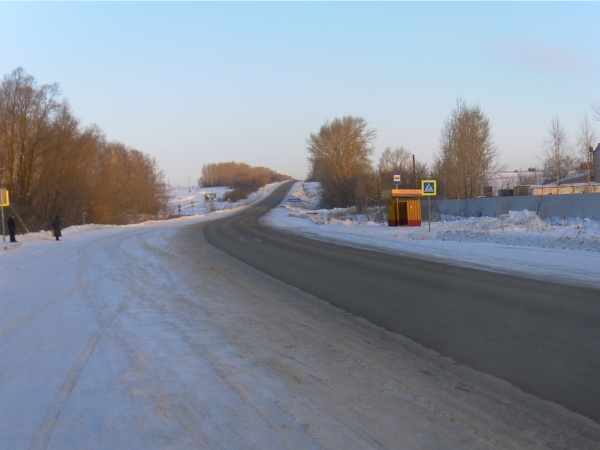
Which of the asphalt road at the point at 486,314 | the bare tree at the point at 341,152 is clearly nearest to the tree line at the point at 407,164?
the bare tree at the point at 341,152

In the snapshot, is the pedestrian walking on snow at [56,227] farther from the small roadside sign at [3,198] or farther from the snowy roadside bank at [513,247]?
the snowy roadside bank at [513,247]

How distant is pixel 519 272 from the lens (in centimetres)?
1378

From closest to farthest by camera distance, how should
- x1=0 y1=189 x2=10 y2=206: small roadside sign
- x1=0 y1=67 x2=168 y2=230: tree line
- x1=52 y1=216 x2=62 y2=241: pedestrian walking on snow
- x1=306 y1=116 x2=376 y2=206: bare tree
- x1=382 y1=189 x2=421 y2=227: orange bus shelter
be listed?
x1=0 y1=189 x2=10 y2=206: small roadside sign < x1=52 y1=216 x2=62 y2=241: pedestrian walking on snow < x1=382 y1=189 x2=421 y2=227: orange bus shelter < x1=0 y1=67 x2=168 y2=230: tree line < x1=306 y1=116 x2=376 y2=206: bare tree

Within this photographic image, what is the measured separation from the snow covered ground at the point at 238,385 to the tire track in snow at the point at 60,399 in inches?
0.7

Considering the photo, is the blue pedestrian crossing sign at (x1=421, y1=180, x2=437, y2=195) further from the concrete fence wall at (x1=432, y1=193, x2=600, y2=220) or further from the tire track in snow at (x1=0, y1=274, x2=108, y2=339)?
the tire track in snow at (x1=0, y1=274, x2=108, y2=339)

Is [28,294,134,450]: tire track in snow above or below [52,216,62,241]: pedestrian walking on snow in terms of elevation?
below

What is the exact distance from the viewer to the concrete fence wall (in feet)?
109

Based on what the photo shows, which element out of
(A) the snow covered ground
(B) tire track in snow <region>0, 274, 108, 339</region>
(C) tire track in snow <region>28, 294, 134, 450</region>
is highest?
(B) tire track in snow <region>0, 274, 108, 339</region>

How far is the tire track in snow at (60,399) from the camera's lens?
430 centimetres

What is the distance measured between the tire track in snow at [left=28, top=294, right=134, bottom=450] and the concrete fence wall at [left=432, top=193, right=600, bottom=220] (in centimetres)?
3331

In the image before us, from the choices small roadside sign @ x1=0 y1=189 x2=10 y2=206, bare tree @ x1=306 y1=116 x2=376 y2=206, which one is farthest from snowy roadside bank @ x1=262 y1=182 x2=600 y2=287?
bare tree @ x1=306 y1=116 x2=376 y2=206

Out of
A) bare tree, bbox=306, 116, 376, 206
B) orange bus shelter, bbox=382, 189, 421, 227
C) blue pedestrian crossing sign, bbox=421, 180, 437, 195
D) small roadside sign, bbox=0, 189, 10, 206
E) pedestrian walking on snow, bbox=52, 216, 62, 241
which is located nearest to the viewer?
small roadside sign, bbox=0, 189, 10, 206

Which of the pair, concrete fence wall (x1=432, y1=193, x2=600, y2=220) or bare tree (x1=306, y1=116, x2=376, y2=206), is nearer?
concrete fence wall (x1=432, y1=193, x2=600, y2=220)

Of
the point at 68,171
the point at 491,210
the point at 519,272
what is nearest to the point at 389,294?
the point at 519,272
